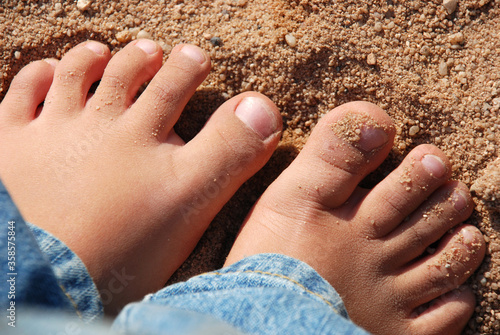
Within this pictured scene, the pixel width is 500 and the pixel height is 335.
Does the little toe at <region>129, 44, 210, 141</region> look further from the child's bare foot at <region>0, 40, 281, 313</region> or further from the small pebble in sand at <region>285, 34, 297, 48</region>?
the small pebble in sand at <region>285, 34, 297, 48</region>

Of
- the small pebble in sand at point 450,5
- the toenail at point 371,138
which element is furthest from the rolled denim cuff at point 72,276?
the small pebble in sand at point 450,5

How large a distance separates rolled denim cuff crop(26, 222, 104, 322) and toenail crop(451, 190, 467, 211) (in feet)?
3.12

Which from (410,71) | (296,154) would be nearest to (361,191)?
(296,154)

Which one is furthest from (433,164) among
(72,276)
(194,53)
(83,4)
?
(83,4)

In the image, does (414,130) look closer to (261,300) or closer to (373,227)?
(373,227)

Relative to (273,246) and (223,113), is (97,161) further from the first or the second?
(273,246)

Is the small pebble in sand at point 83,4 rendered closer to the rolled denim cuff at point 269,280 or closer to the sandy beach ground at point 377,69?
the sandy beach ground at point 377,69

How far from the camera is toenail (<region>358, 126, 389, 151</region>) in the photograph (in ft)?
3.75

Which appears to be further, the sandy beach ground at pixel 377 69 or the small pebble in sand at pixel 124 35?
the small pebble in sand at pixel 124 35

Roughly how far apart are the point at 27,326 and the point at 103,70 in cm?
79

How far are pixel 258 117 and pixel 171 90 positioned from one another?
26 centimetres

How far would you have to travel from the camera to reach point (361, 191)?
128 cm

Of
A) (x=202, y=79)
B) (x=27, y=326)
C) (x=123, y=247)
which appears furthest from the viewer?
(x=202, y=79)

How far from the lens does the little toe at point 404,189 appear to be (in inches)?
46.2
